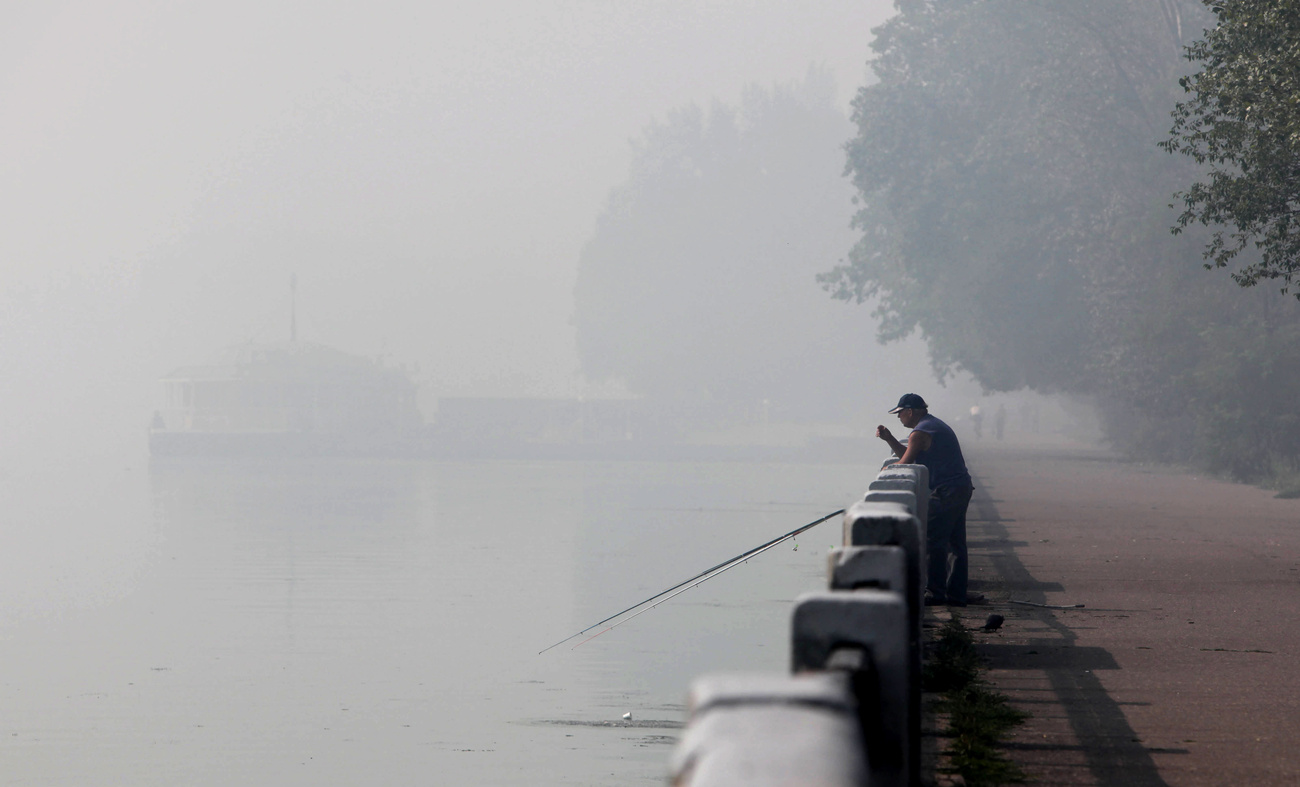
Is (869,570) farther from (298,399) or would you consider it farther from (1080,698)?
(298,399)

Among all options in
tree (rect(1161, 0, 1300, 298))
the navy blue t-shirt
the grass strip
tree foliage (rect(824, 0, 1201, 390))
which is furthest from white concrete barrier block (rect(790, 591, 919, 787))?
tree foliage (rect(824, 0, 1201, 390))

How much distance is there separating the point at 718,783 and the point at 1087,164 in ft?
139

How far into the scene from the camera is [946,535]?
1274 cm

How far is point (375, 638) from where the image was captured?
18.3 metres

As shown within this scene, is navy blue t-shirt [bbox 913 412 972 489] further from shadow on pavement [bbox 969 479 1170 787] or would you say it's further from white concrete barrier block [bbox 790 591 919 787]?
white concrete barrier block [bbox 790 591 919 787]

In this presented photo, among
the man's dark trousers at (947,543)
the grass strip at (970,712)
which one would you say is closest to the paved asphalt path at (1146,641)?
the grass strip at (970,712)

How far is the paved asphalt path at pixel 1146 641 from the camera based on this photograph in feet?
24.2

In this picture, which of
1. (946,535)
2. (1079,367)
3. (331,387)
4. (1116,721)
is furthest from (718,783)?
(331,387)

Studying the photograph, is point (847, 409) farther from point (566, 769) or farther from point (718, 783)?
point (718, 783)

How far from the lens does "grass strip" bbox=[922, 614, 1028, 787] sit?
699 centimetres

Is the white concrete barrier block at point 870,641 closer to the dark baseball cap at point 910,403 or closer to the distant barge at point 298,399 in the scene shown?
the dark baseball cap at point 910,403

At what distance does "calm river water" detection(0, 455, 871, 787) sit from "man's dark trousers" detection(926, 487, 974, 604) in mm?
Result: 2389

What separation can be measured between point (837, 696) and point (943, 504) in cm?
999

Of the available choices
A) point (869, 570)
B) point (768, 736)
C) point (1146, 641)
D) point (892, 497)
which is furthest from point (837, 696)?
point (1146, 641)
